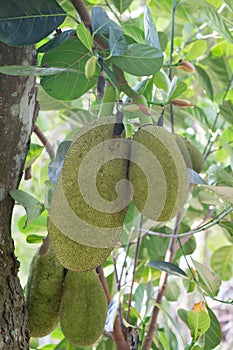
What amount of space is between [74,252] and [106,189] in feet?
0.26

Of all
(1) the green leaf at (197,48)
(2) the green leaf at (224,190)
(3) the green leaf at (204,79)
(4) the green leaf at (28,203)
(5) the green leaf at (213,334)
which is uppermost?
(1) the green leaf at (197,48)

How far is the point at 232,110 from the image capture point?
1.13m

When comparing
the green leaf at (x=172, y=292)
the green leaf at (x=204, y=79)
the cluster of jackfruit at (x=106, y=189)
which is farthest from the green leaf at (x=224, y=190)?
the green leaf at (x=172, y=292)

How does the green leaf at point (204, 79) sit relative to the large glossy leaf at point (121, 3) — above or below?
below

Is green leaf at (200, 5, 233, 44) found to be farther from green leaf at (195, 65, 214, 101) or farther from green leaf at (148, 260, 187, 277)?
green leaf at (148, 260, 187, 277)

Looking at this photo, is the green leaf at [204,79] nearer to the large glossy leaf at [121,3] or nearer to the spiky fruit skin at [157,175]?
the large glossy leaf at [121,3]

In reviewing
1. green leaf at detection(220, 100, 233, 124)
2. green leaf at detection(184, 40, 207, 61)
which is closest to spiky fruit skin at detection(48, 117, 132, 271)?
green leaf at detection(184, 40, 207, 61)

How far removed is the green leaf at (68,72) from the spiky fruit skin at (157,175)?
15 cm

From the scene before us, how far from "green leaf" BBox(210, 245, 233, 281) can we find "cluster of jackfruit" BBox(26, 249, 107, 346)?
0.48 metres

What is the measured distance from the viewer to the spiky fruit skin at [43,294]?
0.81 m

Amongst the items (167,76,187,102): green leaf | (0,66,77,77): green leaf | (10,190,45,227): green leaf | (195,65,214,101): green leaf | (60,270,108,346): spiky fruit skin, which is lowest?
(60,270,108,346): spiky fruit skin

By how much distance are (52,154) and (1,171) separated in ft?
0.56

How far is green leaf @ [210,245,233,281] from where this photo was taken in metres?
1.27

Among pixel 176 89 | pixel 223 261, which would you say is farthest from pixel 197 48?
pixel 223 261
